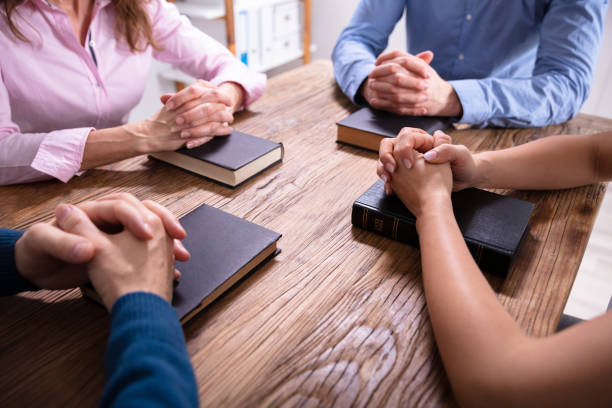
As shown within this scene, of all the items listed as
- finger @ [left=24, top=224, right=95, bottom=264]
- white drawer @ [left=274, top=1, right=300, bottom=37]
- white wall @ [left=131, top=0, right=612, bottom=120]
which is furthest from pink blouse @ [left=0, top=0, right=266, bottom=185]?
white drawer @ [left=274, top=1, right=300, bottom=37]

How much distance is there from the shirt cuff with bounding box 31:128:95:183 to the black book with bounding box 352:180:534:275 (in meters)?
0.58

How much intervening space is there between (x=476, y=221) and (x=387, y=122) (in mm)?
436

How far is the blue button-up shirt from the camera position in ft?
3.69

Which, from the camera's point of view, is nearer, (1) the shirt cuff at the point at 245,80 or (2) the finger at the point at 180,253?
(2) the finger at the point at 180,253

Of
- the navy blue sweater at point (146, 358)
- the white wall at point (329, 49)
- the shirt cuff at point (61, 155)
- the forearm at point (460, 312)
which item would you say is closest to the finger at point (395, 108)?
the forearm at point (460, 312)

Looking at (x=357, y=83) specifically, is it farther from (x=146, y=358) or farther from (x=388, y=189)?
(x=146, y=358)

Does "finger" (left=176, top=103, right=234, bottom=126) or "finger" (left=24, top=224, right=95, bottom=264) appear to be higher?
"finger" (left=24, top=224, right=95, bottom=264)

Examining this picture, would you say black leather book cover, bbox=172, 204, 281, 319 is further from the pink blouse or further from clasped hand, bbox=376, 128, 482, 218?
the pink blouse

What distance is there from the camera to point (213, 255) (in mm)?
604

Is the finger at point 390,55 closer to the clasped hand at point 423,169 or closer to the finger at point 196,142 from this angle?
the clasped hand at point 423,169

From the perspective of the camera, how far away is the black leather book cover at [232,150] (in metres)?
0.84

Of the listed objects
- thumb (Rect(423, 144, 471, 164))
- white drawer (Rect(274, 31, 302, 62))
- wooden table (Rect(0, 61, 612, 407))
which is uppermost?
thumb (Rect(423, 144, 471, 164))

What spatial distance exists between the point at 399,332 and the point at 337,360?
0.10m

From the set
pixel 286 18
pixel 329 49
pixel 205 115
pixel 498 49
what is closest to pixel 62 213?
A: pixel 205 115
